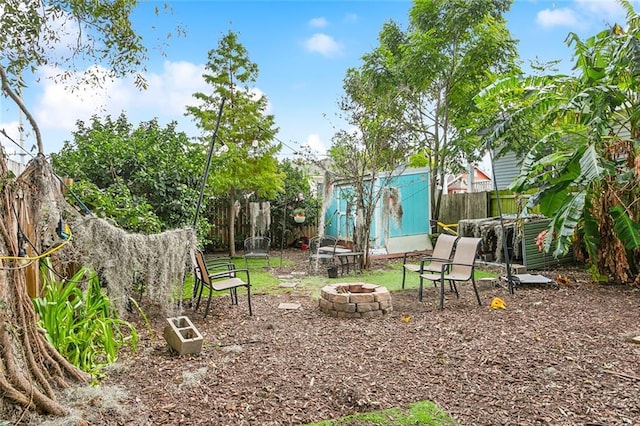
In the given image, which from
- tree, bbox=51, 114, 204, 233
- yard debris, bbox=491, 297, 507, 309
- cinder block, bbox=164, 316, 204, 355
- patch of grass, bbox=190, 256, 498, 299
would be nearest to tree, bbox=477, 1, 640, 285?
yard debris, bbox=491, 297, 507, 309

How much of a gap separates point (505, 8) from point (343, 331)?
10.2 meters

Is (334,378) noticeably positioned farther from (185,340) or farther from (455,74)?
(455,74)

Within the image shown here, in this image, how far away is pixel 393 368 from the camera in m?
3.37

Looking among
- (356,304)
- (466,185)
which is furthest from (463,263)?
(466,185)

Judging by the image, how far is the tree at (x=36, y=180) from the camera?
235 cm

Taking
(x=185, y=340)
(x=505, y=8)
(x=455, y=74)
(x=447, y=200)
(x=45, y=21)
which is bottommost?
(x=185, y=340)

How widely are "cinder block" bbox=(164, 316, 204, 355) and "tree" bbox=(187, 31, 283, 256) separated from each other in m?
6.45

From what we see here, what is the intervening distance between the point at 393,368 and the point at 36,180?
9.88ft

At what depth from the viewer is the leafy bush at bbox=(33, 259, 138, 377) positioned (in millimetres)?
3119

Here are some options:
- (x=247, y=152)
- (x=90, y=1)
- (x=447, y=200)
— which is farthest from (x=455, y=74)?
(x=90, y=1)

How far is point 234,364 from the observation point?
348cm

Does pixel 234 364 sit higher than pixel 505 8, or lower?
lower

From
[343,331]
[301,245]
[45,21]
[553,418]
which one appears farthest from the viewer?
[301,245]

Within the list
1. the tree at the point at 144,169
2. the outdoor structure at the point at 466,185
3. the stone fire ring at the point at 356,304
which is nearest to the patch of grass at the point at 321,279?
the stone fire ring at the point at 356,304
